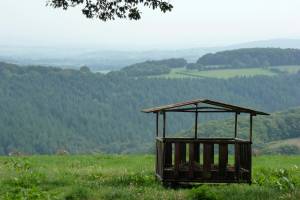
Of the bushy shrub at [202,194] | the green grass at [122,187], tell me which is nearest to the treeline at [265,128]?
the green grass at [122,187]

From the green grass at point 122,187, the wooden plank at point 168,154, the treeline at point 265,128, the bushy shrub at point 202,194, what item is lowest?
the treeline at point 265,128

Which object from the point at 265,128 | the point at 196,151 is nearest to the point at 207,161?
the point at 196,151

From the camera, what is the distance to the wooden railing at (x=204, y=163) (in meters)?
15.8

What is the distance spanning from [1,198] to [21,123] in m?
178

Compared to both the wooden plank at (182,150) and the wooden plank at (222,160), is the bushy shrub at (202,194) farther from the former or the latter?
the wooden plank at (182,150)

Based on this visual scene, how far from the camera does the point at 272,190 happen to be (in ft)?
46.7

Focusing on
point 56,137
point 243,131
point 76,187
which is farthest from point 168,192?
point 56,137

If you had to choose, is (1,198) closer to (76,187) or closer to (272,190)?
(76,187)

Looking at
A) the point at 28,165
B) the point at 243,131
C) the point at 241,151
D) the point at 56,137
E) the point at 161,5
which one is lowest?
the point at 56,137

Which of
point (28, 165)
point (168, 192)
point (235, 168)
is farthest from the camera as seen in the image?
point (28, 165)

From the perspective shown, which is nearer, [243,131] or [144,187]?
[144,187]

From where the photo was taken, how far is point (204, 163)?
1583cm

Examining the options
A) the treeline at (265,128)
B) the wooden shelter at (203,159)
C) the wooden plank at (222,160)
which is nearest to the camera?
the wooden shelter at (203,159)

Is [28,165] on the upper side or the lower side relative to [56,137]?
upper
